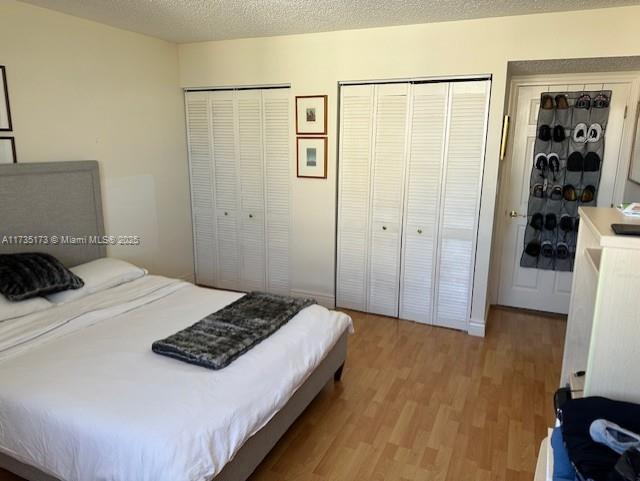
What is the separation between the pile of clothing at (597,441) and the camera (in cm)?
102

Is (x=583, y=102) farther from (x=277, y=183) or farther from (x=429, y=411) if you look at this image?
(x=429, y=411)

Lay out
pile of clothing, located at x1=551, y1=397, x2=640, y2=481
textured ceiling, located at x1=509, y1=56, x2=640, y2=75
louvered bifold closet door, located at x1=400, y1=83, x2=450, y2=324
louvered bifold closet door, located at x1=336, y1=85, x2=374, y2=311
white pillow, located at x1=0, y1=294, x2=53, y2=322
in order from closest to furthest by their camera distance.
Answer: pile of clothing, located at x1=551, y1=397, x2=640, y2=481 → white pillow, located at x1=0, y1=294, x2=53, y2=322 → textured ceiling, located at x1=509, y1=56, x2=640, y2=75 → louvered bifold closet door, located at x1=400, y1=83, x2=450, y2=324 → louvered bifold closet door, located at x1=336, y1=85, x2=374, y2=311

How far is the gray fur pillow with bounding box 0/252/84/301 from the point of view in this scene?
2.54m

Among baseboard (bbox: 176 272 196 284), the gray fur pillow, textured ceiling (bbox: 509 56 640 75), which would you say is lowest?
baseboard (bbox: 176 272 196 284)

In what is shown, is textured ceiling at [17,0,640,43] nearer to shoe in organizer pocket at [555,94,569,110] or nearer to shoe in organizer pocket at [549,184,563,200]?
shoe in organizer pocket at [555,94,569,110]

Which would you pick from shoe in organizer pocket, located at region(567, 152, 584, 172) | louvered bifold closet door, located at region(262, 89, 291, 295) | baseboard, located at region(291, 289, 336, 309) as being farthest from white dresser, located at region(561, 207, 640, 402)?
louvered bifold closet door, located at region(262, 89, 291, 295)

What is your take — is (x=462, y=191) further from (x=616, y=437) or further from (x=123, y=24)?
(x=123, y=24)

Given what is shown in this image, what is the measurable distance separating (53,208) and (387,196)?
2.53 meters

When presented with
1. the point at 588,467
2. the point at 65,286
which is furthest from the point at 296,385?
the point at 65,286

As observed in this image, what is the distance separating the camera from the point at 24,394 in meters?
1.81

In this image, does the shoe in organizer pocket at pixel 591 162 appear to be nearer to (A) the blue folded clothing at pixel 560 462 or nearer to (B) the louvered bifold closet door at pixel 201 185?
(A) the blue folded clothing at pixel 560 462

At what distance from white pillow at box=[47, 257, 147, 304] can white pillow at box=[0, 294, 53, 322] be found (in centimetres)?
11

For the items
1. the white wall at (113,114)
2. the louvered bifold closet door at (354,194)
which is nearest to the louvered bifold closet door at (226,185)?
the white wall at (113,114)

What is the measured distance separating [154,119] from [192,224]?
1.11m
